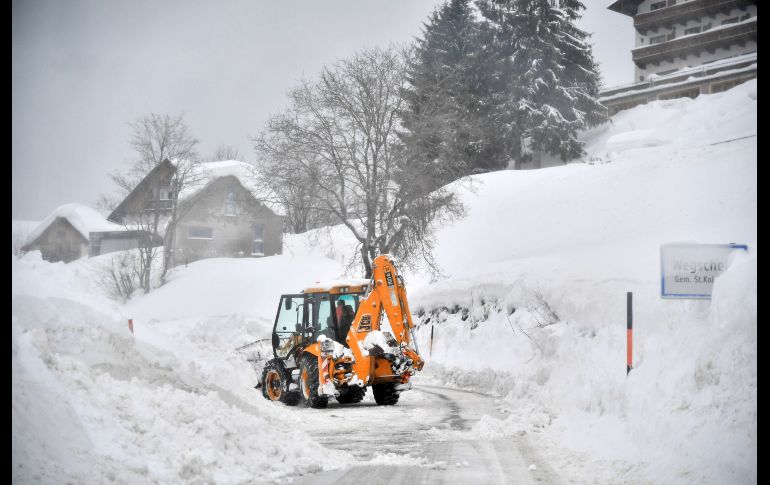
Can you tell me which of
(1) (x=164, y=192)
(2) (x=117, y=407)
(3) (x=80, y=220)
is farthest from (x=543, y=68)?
(2) (x=117, y=407)

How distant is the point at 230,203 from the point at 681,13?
1706 cm

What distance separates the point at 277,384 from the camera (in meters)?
13.9

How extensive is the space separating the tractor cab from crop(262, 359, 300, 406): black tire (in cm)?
25

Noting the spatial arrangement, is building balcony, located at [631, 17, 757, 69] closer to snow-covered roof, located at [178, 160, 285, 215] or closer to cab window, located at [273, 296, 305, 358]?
cab window, located at [273, 296, 305, 358]

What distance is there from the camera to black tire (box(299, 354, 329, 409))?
41.2 ft

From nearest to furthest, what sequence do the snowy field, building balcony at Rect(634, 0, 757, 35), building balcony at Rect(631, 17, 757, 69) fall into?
the snowy field < building balcony at Rect(631, 17, 757, 69) < building balcony at Rect(634, 0, 757, 35)

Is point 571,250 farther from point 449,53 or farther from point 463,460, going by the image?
point 463,460

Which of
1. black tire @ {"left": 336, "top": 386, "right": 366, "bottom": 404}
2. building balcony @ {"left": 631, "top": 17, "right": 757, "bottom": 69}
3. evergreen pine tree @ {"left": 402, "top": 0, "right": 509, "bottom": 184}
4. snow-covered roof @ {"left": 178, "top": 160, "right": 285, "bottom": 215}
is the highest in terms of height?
evergreen pine tree @ {"left": 402, "top": 0, "right": 509, "bottom": 184}

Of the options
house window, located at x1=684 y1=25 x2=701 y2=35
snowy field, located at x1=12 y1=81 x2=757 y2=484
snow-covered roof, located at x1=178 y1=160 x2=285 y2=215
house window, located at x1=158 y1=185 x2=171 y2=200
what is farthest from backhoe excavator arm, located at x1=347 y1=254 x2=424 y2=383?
house window, located at x1=158 y1=185 x2=171 y2=200

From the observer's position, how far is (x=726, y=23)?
1017 centimetres

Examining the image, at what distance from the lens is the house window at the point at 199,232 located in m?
23.4

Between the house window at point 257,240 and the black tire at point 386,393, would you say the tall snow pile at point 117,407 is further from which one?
the house window at point 257,240

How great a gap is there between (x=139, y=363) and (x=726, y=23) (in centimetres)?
852

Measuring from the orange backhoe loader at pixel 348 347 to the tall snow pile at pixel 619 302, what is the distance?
2.20 meters
